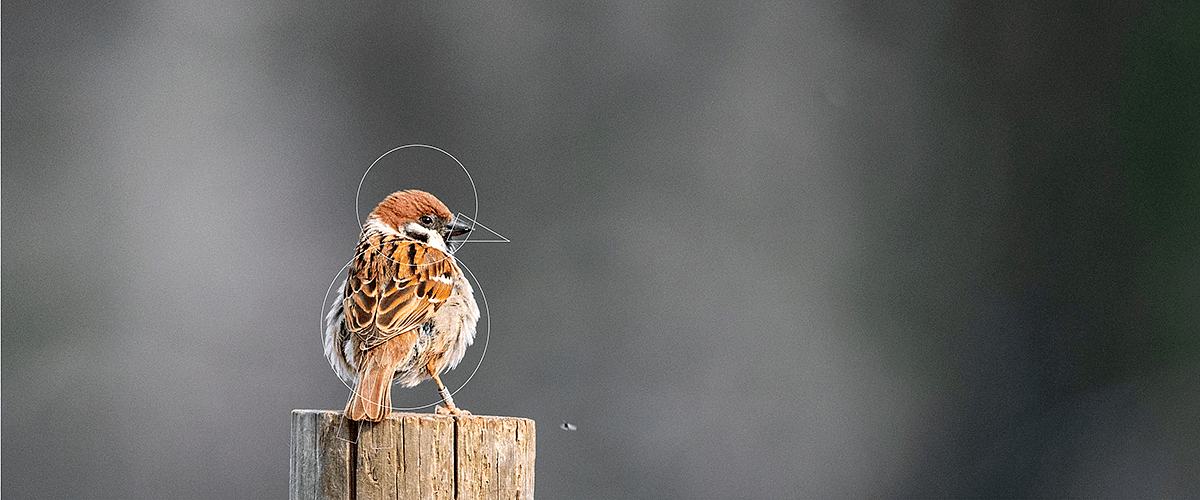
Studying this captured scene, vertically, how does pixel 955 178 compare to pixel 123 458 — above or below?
above

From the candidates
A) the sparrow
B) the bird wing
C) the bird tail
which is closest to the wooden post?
the bird tail

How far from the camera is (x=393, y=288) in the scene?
3213mm

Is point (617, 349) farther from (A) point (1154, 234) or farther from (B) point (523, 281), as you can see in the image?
(A) point (1154, 234)

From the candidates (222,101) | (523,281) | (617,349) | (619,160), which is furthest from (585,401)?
(222,101)

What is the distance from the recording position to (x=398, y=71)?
34.9ft

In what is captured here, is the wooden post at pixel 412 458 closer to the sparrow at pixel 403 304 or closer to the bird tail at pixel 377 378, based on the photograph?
the bird tail at pixel 377 378

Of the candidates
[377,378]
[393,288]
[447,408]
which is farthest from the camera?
[393,288]

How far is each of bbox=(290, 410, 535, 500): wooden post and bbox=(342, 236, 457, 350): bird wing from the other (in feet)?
1.55

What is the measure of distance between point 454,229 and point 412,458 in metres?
0.92

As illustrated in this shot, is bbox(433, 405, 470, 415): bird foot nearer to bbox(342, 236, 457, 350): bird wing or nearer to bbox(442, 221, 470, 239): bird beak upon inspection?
bbox(342, 236, 457, 350): bird wing

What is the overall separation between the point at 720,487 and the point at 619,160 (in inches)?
139

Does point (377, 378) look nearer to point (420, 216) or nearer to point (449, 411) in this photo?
point (449, 411)

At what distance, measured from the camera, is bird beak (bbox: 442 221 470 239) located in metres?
3.34

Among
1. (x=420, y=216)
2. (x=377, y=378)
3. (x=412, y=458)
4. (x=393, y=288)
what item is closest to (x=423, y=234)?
(x=420, y=216)
